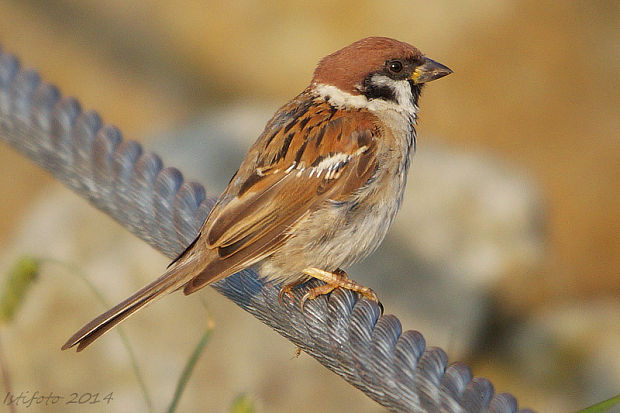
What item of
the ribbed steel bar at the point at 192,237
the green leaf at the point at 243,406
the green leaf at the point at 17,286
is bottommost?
the green leaf at the point at 17,286

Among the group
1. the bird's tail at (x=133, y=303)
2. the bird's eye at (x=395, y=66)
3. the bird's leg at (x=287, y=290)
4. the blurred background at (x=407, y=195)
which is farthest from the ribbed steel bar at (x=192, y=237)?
the blurred background at (x=407, y=195)

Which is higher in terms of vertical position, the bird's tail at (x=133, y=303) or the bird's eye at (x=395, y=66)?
the bird's eye at (x=395, y=66)

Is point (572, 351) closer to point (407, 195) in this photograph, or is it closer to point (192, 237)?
point (407, 195)

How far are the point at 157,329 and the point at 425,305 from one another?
1.34 m

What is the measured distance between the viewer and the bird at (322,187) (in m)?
2.77

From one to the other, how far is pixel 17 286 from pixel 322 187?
0.96 m

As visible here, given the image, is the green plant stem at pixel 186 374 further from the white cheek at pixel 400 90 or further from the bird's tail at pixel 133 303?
the white cheek at pixel 400 90

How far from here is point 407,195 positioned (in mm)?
5078

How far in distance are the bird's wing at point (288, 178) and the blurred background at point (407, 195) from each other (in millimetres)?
1394

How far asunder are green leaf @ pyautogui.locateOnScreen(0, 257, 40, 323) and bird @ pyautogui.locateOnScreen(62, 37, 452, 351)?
1.16ft

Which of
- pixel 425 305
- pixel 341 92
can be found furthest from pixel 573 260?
pixel 341 92

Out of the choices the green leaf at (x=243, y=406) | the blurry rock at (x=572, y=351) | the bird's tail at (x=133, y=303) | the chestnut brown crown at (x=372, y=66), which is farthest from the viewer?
the blurry rock at (x=572, y=351)

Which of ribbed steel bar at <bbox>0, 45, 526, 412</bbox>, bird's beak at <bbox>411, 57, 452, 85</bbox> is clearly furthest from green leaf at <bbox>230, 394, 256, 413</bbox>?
bird's beak at <bbox>411, 57, 452, 85</bbox>

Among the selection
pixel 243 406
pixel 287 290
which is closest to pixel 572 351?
pixel 287 290
